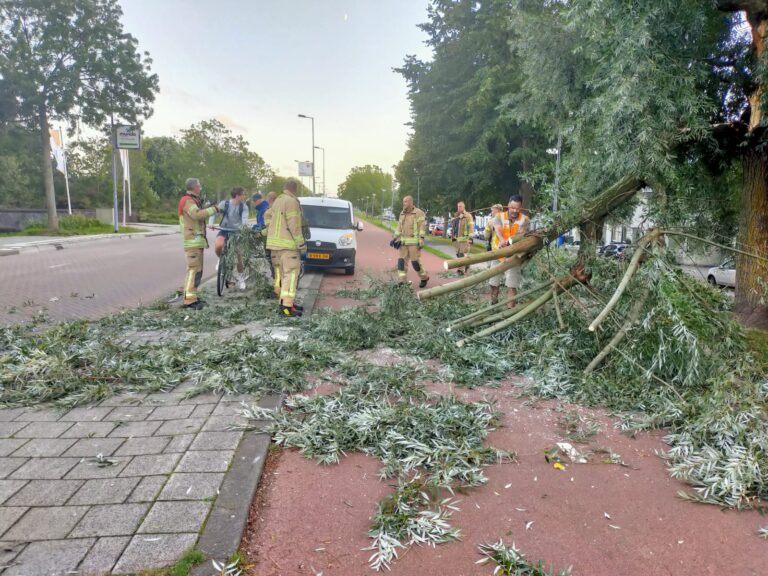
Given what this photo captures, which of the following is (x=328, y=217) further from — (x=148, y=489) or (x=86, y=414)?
(x=148, y=489)

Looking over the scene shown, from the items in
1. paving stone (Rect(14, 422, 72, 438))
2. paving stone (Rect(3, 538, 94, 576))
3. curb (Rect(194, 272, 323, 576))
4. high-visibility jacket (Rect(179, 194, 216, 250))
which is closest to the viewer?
paving stone (Rect(3, 538, 94, 576))

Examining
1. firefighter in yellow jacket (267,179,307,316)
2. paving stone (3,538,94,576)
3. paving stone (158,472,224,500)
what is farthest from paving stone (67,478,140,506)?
firefighter in yellow jacket (267,179,307,316)

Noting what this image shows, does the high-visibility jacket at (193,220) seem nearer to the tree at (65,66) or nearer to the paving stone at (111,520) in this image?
the paving stone at (111,520)

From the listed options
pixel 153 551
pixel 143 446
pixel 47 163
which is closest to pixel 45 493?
pixel 143 446

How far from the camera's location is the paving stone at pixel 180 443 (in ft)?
11.1

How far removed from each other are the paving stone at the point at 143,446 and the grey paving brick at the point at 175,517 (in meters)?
0.68

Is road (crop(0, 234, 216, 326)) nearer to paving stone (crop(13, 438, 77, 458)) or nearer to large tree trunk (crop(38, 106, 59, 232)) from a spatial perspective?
paving stone (crop(13, 438, 77, 458))

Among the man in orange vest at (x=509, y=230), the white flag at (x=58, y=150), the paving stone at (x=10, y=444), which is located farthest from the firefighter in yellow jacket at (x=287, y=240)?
the white flag at (x=58, y=150)

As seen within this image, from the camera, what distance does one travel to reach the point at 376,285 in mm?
9094

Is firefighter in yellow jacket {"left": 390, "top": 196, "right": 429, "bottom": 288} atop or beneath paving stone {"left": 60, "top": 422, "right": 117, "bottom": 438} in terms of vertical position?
atop

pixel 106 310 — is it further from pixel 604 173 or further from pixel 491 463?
pixel 604 173

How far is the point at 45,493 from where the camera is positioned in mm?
2846

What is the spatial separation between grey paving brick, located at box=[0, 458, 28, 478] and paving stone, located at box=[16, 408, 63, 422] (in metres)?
0.63

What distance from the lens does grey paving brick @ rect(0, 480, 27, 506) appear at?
281cm
